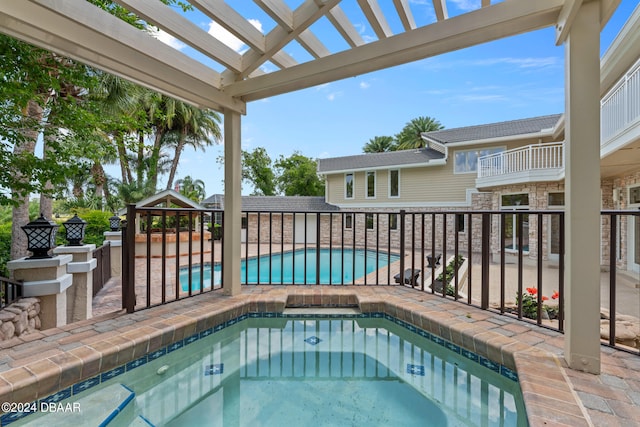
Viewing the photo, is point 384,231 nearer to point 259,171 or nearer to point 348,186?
point 348,186

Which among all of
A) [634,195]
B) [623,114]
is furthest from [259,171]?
[623,114]

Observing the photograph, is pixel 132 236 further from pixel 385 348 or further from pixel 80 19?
pixel 385 348

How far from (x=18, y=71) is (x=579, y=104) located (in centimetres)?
521

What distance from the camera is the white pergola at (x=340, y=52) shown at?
1767 millimetres

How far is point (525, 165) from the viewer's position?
9.94 meters

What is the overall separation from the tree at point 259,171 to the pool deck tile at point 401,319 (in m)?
20.7

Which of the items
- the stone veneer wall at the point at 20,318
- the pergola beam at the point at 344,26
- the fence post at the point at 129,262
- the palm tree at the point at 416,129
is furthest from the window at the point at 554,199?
the palm tree at the point at 416,129

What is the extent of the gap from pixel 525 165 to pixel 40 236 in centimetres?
1175

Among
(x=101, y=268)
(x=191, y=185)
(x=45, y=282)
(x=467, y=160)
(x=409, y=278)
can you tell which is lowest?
(x=409, y=278)

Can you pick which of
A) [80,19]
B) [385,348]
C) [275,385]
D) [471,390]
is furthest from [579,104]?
[80,19]

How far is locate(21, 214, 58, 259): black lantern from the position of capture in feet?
10.4

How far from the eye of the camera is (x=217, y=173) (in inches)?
926

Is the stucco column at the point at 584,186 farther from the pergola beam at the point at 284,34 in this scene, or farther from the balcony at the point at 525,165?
the balcony at the point at 525,165

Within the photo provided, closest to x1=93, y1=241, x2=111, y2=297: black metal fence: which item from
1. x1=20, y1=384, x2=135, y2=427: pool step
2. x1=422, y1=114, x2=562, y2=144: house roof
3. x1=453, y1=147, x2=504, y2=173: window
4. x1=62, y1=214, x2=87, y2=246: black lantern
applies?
x1=62, y1=214, x2=87, y2=246: black lantern
